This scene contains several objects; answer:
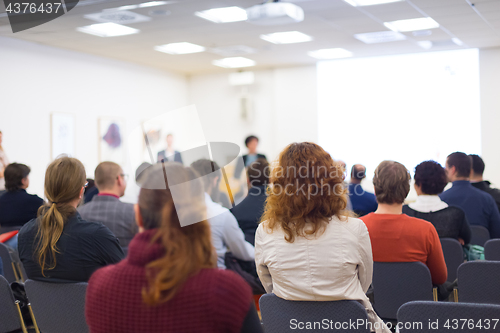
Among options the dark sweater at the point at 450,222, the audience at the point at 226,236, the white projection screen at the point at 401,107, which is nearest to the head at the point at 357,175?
the dark sweater at the point at 450,222

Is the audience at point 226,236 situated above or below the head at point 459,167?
below

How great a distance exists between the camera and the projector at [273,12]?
17.3 feet

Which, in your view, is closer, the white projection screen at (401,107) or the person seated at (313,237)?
the person seated at (313,237)

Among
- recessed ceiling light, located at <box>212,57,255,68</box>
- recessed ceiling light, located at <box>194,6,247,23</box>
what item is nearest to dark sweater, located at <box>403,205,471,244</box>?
recessed ceiling light, located at <box>194,6,247,23</box>

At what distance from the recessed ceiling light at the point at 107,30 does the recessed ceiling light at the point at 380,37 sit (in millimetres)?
3470

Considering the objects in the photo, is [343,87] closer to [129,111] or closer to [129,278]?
[129,111]

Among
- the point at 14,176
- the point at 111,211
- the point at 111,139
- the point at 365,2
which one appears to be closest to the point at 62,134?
the point at 111,139

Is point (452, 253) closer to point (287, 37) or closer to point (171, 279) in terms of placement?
point (171, 279)

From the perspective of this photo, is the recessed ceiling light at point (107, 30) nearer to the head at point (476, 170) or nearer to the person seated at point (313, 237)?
the head at point (476, 170)

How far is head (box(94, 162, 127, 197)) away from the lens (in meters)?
3.27

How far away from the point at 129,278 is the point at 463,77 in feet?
29.2

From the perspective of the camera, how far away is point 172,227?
1.14 m

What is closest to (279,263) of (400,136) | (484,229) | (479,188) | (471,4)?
(484,229)

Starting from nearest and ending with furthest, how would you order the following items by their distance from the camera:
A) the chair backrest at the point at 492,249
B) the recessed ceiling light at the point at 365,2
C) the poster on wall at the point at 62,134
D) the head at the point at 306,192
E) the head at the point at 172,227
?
1. the head at the point at 172,227
2. the head at the point at 306,192
3. the chair backrest at the point at 492,249
4. the recessed ceiling light at the point at 365,2
5. the poster on wall at the point at 62,134
